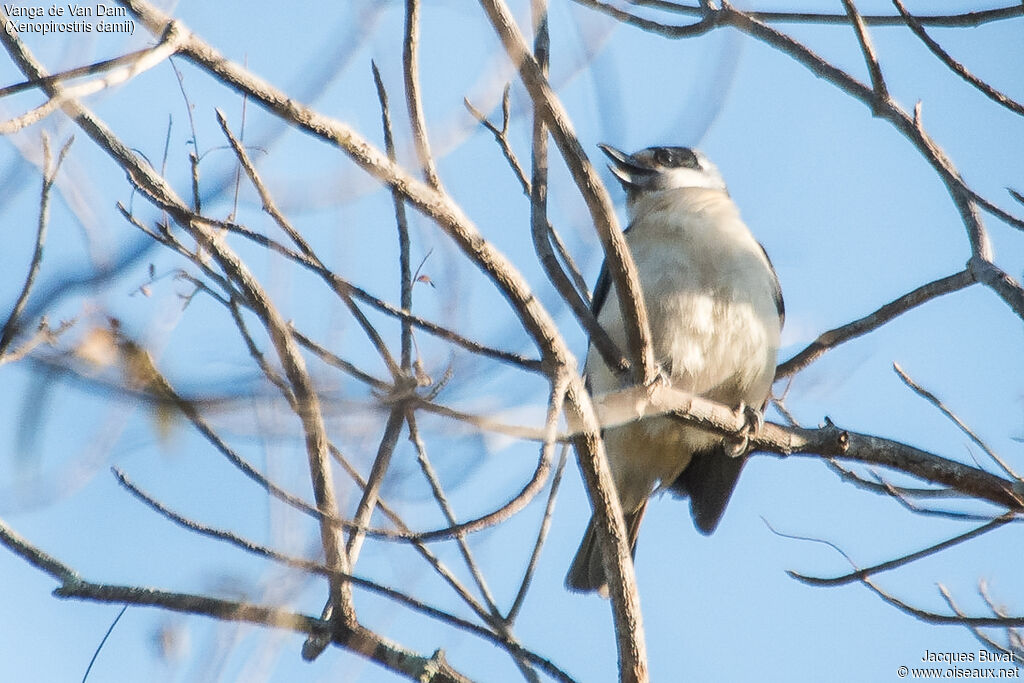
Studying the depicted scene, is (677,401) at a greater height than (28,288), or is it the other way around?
(677,401)

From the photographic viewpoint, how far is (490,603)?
3416 mm

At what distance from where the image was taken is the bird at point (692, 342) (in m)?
4.91

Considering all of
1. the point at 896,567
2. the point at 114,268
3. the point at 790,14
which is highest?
the point at 790,14

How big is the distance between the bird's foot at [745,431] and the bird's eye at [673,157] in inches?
98.2

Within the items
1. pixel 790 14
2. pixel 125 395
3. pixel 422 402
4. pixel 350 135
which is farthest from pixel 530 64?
pixel 790 14

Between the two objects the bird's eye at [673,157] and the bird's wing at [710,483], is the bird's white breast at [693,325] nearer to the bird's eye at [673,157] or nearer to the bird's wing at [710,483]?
the bird's wing at [710,483]

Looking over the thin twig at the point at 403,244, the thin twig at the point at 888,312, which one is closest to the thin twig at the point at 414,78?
the thin twig at the point at 403,244

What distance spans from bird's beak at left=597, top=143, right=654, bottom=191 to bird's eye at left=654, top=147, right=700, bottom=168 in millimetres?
141

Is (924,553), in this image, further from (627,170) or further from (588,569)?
(627,170)

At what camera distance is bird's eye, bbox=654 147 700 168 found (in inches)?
261

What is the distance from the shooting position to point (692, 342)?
489 cm

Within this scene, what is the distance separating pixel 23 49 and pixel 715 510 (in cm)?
378

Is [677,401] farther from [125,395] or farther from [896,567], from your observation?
[125,395]

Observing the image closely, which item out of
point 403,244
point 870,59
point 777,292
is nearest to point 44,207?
point 403,244
